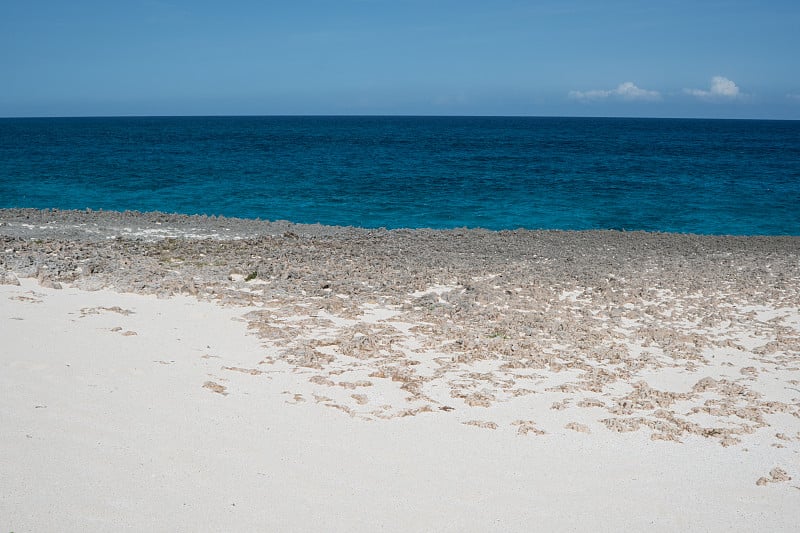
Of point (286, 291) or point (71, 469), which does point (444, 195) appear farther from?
point (71, 469)

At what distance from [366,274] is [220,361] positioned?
14.1ft

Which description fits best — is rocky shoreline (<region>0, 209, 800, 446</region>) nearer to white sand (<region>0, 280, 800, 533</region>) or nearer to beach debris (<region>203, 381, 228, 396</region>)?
white sand (<region>0, 280, 800, 533</region>)

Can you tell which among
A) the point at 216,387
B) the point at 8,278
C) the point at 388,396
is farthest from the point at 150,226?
the point at 388,396

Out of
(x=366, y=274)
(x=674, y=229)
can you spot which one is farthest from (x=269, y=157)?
(x=366, y=274)

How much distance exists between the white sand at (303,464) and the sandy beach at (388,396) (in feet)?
0.06

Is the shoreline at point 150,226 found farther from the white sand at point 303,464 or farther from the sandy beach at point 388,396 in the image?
the white sand at point 303,464

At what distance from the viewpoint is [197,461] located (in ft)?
16.5

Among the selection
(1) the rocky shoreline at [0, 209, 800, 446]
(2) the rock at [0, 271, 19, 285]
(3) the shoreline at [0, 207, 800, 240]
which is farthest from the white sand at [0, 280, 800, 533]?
(3) the shoreline at [0, 207, 800, 240]

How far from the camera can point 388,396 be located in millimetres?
6445

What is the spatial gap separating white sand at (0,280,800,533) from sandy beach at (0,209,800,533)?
2cm

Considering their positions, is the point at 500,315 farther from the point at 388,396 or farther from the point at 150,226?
the point at 150,226

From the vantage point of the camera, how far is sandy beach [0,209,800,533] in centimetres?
465

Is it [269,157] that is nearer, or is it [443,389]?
[443,389]

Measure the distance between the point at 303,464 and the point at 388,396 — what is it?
1.47 meters
